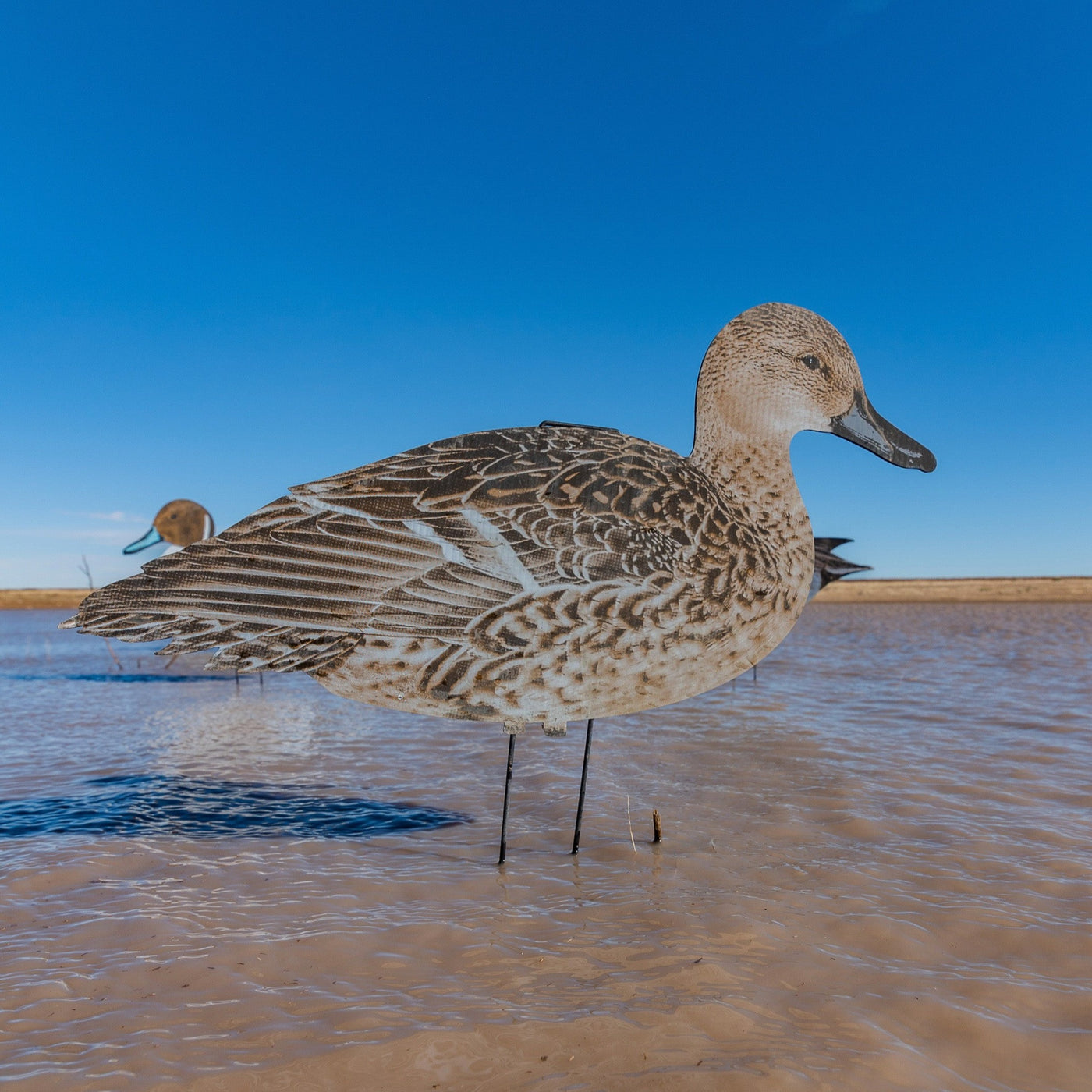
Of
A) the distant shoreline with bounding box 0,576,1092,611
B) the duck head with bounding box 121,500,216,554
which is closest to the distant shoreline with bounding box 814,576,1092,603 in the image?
the distant shoreline with bounding box 0,576,1092,611

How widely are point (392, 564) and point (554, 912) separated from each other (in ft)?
4.32

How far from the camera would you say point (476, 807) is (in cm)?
405

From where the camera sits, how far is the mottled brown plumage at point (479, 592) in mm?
2547

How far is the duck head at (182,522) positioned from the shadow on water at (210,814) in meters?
11.7

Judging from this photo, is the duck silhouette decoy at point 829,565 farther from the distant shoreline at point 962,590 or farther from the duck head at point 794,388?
the distant shoreline at point 962,590

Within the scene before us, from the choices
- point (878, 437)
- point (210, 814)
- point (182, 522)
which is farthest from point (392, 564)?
point (182, 522)

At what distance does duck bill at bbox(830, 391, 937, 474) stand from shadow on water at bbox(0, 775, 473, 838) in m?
2.55

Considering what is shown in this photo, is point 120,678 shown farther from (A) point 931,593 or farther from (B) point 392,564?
(A) point 931,593

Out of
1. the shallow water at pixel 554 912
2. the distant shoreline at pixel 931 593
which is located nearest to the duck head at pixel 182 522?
the shallow water at pixel 554 912

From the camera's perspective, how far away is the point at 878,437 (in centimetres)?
323

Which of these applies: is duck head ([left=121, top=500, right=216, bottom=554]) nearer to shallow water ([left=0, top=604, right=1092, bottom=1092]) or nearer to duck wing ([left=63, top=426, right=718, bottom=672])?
shallow water ([left=0, top=604, right=1092, bottom=1092])

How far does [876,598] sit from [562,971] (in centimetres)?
3386

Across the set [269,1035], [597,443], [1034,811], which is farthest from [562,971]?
[1034,811]

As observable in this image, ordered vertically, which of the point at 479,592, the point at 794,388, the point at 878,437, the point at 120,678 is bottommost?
the point at 120,678
